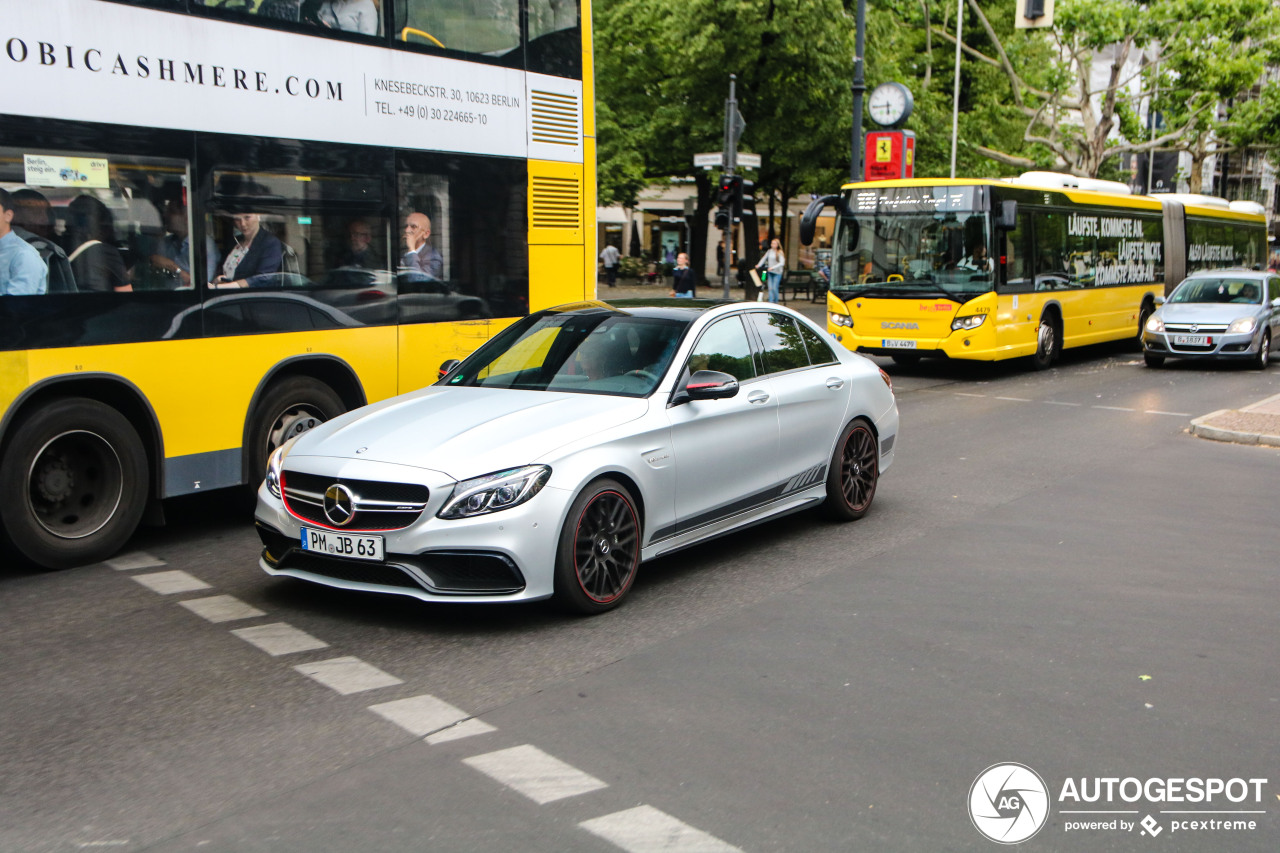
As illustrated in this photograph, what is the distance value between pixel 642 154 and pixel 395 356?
28960 millimetres

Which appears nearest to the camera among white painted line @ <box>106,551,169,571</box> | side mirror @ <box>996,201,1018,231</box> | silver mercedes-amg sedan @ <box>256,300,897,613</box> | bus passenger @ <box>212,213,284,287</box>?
A: silver mercedes-amg sedan @ <box>256,300,897,613</box>

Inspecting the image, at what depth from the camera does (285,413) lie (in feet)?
27.2

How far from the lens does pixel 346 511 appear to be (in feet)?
18.6

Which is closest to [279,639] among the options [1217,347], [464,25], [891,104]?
[464,25]

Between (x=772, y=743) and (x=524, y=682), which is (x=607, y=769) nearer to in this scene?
(x=772, y=743)

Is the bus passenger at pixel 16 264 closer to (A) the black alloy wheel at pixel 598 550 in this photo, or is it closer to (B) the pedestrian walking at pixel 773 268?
(A) the black alloy wheel at pixel 598 550

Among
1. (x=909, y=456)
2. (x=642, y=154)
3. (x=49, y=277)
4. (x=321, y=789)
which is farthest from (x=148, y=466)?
(x=642, y=154)

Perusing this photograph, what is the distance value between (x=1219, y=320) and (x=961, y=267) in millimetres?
4663

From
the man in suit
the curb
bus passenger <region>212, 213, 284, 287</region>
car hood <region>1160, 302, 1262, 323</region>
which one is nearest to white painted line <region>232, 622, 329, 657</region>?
bus passenger <region>212, 213, 284, 287</region>

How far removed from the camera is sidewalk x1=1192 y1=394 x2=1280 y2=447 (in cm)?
1216

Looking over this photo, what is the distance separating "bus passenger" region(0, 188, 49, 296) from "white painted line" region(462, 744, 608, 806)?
3.98 metres

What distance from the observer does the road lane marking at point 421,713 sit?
14.9 feet

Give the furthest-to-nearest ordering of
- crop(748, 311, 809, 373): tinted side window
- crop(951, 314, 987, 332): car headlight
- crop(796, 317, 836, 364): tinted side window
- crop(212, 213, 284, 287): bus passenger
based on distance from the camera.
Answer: crop(951, 314, 987, 332): car headlight
crop(796, 317, 836, 364): tinted side window
crop(212, 213, 284, 287): bus passenger
crop(748, 311, 809, 373): tinted side window

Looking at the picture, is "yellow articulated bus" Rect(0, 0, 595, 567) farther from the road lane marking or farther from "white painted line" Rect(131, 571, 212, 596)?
the road lane marking
